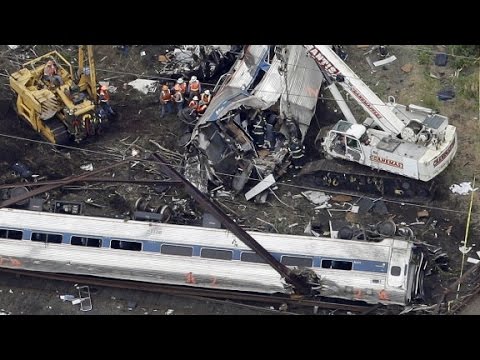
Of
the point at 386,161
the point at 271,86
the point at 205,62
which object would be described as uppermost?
the point at 205,62

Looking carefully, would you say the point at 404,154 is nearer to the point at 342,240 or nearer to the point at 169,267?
the point at 342,240

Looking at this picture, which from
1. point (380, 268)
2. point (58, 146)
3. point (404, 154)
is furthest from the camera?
point (58, 146)

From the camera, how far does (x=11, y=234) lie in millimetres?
31125

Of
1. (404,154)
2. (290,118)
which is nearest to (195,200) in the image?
(290,118)

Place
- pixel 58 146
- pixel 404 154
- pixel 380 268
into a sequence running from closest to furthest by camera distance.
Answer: pixel 380 268 → pixel 404 154 → pixel 58 146

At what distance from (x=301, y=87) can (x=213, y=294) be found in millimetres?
7455

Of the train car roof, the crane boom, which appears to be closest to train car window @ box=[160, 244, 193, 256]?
the train car roof

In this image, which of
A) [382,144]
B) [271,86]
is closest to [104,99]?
[271,86]

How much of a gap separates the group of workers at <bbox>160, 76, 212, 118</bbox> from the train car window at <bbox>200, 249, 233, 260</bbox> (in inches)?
225

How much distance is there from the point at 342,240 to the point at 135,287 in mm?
5690

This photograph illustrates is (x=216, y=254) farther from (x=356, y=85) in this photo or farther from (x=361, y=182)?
(x=356, y=85)

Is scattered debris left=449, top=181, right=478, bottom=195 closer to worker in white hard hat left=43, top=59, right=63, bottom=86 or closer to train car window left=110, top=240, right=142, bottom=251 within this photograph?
train car window left=110, top=240, right=142, bottom=251

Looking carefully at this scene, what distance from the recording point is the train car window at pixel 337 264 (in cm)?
2980

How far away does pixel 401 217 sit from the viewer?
3238 cm
